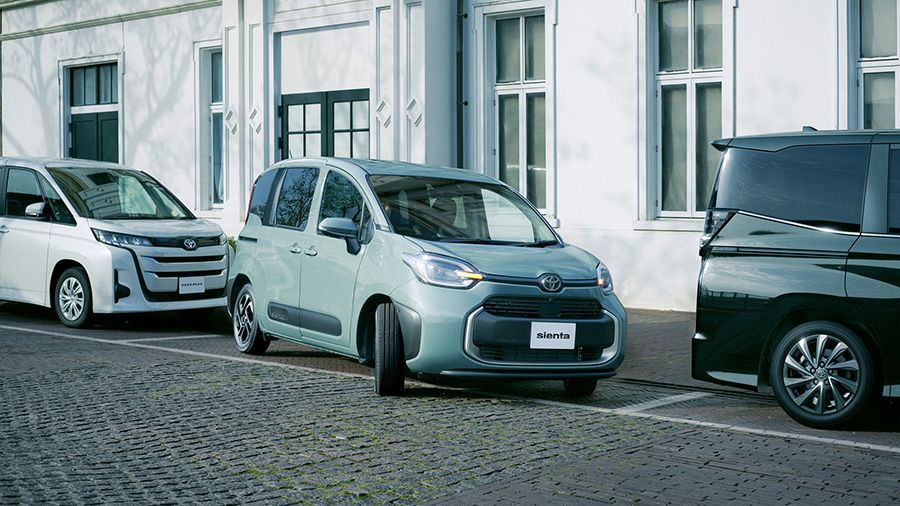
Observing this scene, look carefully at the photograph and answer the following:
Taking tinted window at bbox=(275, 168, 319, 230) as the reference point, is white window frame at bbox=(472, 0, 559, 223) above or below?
above

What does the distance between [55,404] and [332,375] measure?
2339 millimetres

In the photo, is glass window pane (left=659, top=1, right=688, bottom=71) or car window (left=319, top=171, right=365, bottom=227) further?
glass window pane (left=659, top=1, right=688, bottom=71)

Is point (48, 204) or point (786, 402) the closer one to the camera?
point (786, 402)

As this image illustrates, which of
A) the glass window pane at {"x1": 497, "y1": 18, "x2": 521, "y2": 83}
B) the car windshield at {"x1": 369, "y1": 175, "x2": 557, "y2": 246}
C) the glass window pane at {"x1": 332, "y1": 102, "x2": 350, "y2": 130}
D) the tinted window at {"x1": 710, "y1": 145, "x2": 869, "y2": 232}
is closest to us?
the tinted window at {"x1": 710, "y1": 145, "x2": 869, "y2": 232}

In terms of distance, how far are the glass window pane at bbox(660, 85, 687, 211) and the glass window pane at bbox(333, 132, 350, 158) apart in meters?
5.38

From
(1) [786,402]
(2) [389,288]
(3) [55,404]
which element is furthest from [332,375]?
(1) [786,402]

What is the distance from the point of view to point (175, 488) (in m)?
6.00

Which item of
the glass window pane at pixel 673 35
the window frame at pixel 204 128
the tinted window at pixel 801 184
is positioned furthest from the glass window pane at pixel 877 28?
the window frame at pixel 204 128

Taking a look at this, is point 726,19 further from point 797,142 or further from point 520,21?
point 797,142

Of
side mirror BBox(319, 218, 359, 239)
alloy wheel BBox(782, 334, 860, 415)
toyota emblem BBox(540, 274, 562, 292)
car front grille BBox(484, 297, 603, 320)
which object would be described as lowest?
alloy wheel BBox(782, 334, 860, 415)

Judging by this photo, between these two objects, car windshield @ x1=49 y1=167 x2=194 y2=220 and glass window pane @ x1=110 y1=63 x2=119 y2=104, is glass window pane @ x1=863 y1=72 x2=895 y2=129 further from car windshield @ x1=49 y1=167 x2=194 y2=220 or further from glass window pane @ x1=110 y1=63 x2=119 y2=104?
glass window pane @ x1=110 y1=63 x2=119 y2=104

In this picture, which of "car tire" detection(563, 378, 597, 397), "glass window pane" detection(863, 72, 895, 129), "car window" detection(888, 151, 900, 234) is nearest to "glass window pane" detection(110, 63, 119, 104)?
"glass window pane" detection(863, 72, 895, 129)

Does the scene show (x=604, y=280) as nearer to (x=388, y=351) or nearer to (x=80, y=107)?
(x=388, y=351)

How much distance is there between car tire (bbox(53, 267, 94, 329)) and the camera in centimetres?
1341
